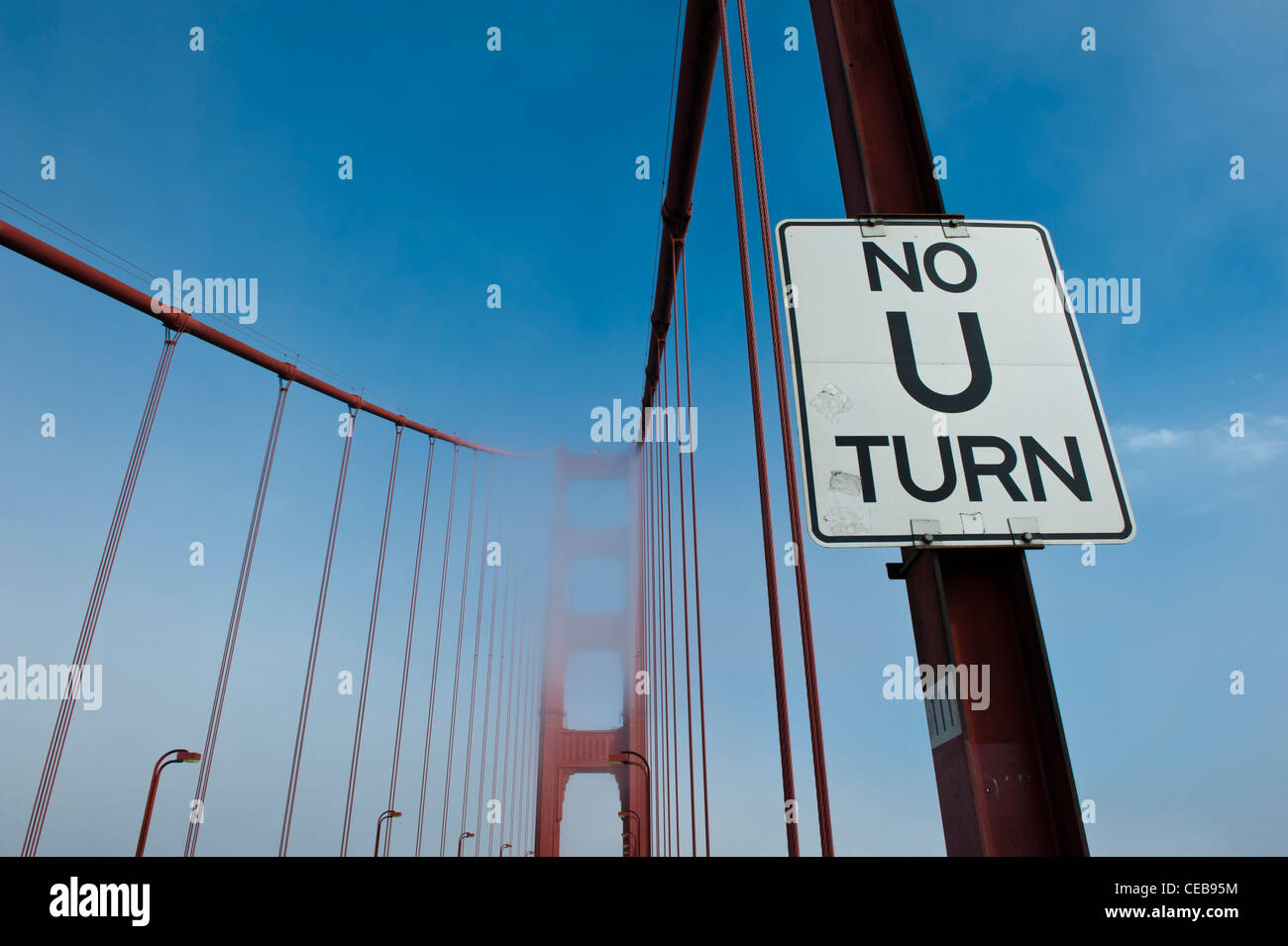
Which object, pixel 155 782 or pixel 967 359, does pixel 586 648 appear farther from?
pixel 967 359

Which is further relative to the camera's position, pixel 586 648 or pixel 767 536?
pixel 586 648

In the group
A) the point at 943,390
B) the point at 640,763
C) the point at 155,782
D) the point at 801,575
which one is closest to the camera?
the point at 943,390

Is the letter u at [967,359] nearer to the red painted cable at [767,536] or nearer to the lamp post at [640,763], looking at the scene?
the red painted cable at [767,536]

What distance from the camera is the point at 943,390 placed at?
1212 millimetres

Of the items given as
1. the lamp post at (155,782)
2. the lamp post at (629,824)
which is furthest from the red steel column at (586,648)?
the lamp post at (155,782)

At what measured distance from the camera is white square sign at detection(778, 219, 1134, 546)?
3.69 feet

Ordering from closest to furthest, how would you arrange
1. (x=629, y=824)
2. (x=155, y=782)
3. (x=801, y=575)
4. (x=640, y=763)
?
(x=801, y=575)
(x=155, y=782)
(x=640, y=763)
(x=629, y=824)

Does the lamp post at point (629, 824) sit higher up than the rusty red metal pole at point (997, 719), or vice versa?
the lamp post at point (629, 824)

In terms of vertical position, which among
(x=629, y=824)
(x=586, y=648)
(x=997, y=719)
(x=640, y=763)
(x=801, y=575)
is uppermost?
(x=586, y=648)

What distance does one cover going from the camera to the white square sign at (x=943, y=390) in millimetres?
1126

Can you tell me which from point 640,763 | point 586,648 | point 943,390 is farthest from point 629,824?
point 943,390
